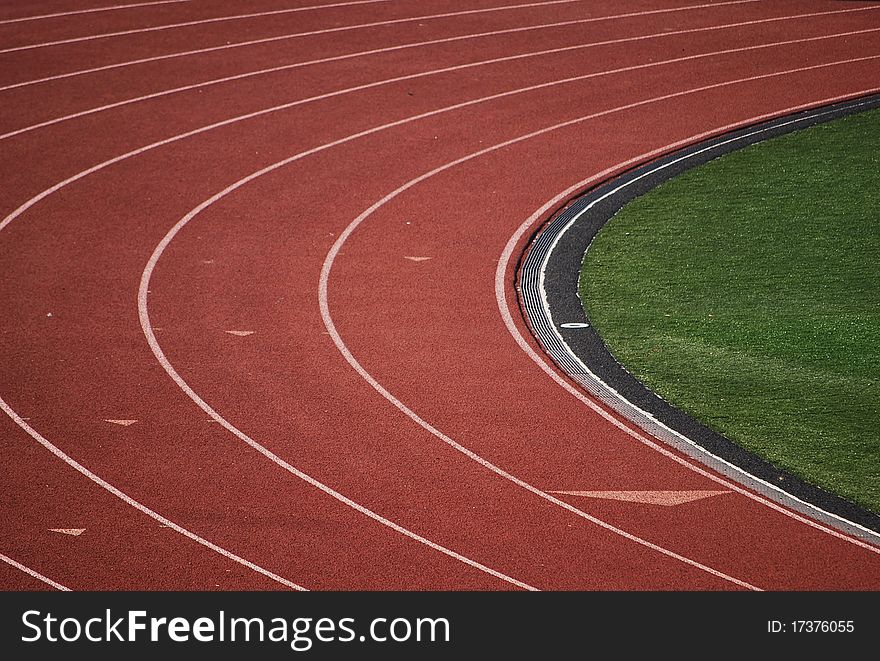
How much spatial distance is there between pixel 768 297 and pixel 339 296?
146 inches

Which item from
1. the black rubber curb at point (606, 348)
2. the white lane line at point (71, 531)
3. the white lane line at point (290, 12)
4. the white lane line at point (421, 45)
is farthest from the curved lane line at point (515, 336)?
the white lane line at point (290, 12)

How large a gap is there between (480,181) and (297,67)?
4.39m

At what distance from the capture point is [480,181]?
13.5 meters

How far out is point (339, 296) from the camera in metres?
10.8

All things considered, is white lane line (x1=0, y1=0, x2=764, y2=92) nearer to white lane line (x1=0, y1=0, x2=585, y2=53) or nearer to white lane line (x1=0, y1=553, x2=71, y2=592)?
white lane line (x1=0, y1=0, x2=585, y2=53)

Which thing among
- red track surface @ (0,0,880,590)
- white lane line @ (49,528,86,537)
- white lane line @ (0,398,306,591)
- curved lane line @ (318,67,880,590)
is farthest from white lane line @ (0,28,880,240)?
white lane line @ (49,528,86,537)

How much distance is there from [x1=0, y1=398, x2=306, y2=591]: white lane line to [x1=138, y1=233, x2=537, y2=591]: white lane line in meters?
0.82

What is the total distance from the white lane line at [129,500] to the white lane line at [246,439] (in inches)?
32.4

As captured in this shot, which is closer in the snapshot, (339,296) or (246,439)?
(246,439)

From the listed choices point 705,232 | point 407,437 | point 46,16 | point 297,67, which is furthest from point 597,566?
point 46,16

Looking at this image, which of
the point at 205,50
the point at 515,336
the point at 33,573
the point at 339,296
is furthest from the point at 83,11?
the point at 33,573

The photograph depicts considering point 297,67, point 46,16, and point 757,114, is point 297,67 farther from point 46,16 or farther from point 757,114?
point 757,114

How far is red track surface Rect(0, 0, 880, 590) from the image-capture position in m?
7.28

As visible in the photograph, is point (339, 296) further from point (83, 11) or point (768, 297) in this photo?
point (83, 11)
